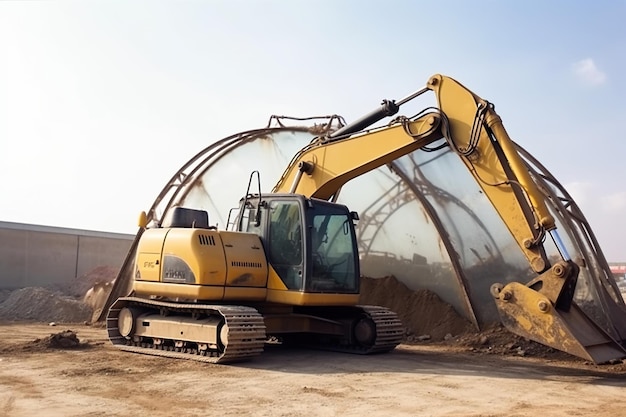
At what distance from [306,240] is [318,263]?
45 cm

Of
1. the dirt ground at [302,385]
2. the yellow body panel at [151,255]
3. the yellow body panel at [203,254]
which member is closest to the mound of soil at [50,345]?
the dirt ground at [302,385]

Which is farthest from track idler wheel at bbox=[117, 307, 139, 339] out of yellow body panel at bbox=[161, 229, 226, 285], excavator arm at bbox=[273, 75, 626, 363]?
excavator arm at bbox=[273, 75, 626, 363]

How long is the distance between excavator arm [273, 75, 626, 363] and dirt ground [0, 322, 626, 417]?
0.70 meters

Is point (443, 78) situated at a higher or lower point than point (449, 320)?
higher

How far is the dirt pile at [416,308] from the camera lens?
13.2 m

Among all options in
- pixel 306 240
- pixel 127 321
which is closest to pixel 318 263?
pixel 306 240

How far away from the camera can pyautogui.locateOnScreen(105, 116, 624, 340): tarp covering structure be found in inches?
496

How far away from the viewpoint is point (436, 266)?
13867 mm

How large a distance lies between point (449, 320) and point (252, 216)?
17.0 feet

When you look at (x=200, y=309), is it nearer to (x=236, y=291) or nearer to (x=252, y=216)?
(x=236, y=291)

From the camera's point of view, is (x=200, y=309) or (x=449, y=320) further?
(x=449, y=320)

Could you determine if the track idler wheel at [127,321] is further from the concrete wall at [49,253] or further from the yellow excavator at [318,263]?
the concrete wall at [49,253]

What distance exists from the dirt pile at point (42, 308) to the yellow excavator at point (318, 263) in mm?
7624

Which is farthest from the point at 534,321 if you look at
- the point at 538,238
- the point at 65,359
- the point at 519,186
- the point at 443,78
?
the point at 65,359
